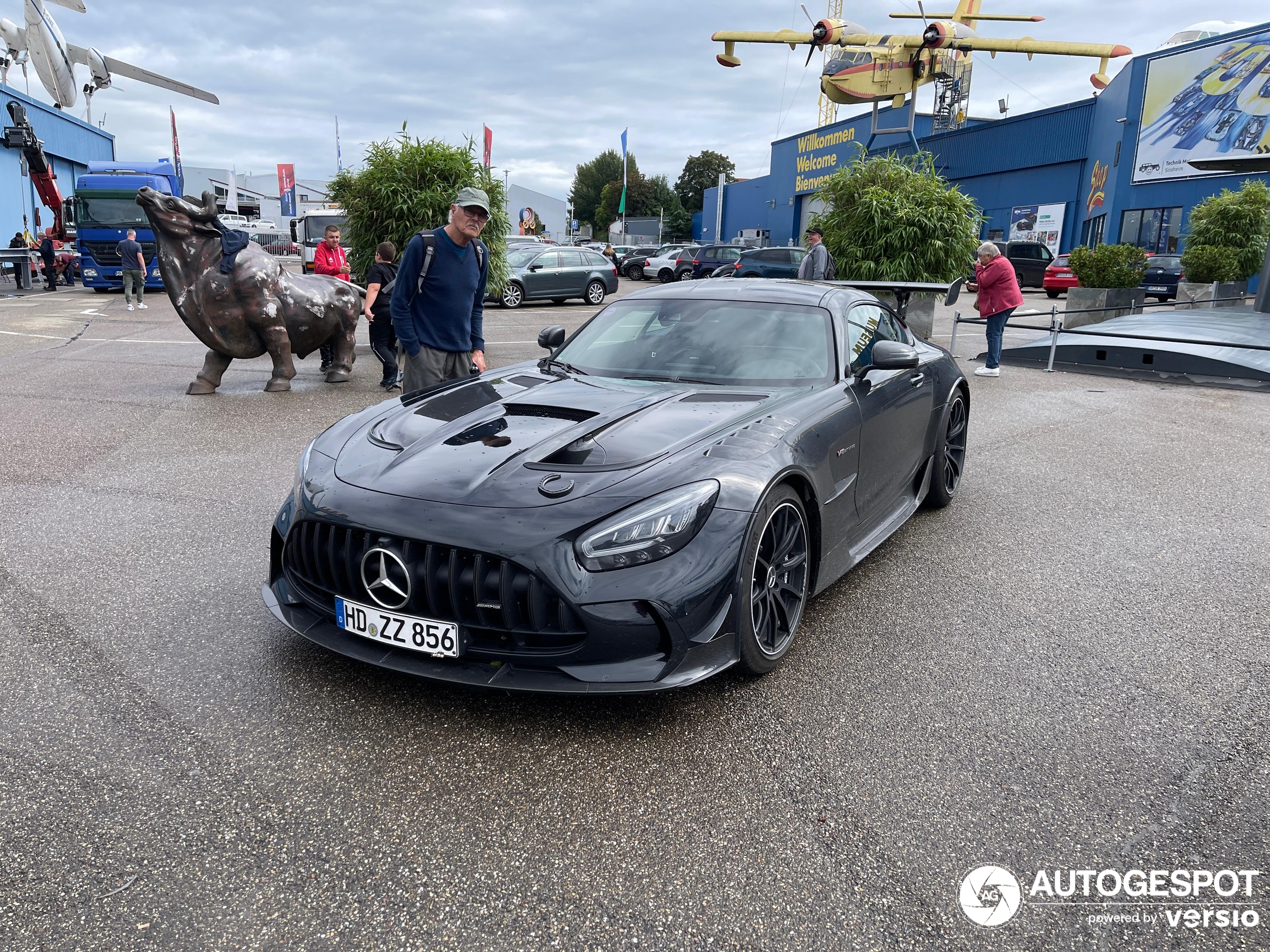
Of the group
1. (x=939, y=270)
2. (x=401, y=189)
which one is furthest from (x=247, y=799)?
(x=939, y=270)

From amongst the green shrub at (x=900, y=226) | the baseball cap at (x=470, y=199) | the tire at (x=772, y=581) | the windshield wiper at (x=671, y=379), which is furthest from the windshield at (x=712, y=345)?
the green shrub at (x=900, y=226)

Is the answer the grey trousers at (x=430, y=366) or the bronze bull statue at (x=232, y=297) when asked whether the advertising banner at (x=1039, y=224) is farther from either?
the grey trousers at (x=430, y=366)

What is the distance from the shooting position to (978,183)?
148 feet

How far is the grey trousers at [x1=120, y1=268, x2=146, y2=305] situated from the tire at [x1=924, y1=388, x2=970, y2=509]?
21.1 meters

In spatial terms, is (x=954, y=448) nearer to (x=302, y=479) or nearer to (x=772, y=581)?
(x=772, y=581)

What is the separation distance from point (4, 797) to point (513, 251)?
Answer: 23441 millimetres

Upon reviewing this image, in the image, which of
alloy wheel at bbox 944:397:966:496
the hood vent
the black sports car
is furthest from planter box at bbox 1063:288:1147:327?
the hood vent

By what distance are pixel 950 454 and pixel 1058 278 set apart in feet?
86.3

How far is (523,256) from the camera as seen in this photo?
930 inches

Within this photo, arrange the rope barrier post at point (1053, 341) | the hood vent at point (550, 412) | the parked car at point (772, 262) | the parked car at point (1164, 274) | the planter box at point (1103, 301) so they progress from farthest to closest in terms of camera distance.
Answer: the parked car at point (772, 262)
the parked car at point (1164, 274)
the planter box at point (1103, 301)
the rope barrier post at point (1053, 341)
the hood vent at point (550, 412)

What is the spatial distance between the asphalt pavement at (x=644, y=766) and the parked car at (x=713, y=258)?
101 feet

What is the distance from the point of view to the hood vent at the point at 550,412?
367cm

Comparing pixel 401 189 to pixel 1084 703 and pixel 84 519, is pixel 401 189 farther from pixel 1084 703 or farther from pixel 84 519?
pixel 1084 703

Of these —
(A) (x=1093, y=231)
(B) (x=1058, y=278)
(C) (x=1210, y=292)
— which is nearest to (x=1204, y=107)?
(A) (x=1093, y=231)
